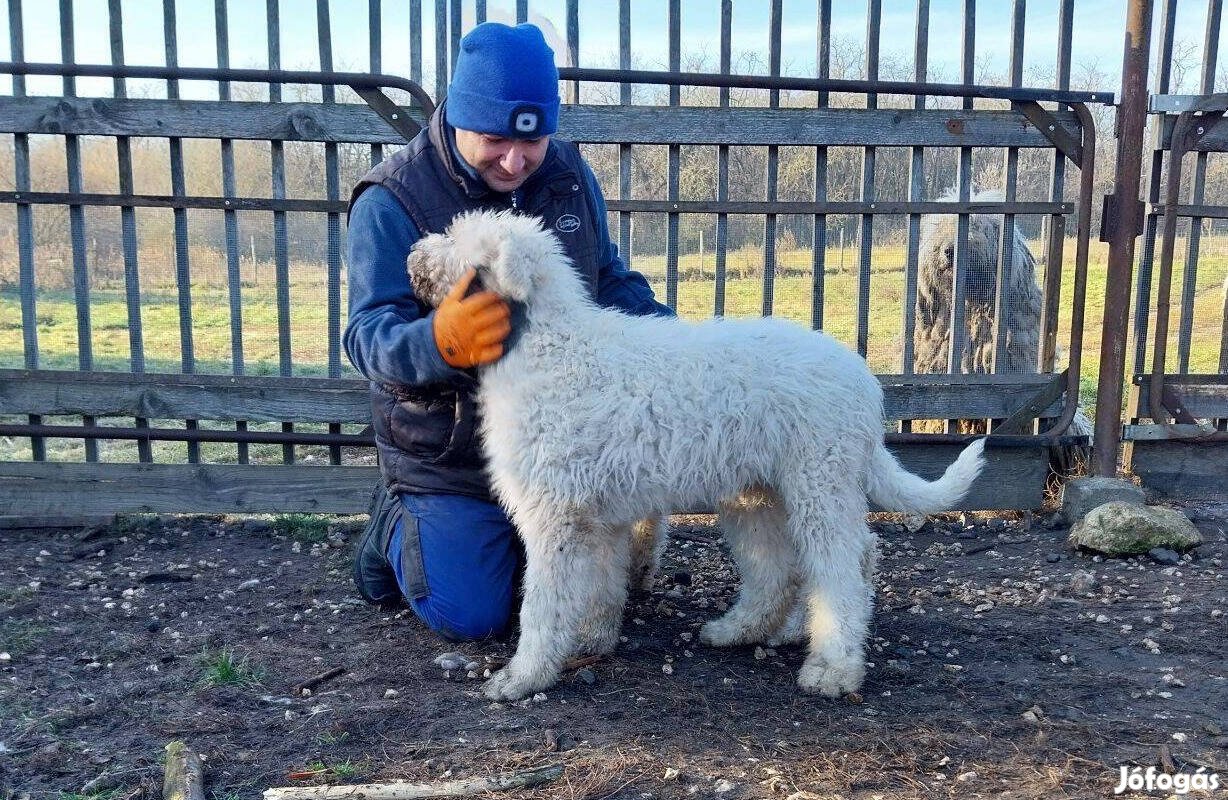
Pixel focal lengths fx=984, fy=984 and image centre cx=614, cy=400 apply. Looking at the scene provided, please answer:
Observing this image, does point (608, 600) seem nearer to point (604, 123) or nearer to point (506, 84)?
point (506, 84)

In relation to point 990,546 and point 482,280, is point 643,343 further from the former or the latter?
point 990,546

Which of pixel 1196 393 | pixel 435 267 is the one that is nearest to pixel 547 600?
pixel 435 267

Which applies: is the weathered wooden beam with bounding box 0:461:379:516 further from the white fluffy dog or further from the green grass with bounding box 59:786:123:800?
the green grass with bounding box 59:786:123:800

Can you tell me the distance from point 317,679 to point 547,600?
1020mm

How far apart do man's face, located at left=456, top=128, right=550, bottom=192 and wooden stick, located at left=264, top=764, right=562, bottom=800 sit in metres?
2.33

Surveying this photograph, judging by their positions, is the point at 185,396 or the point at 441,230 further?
the point at 185,396

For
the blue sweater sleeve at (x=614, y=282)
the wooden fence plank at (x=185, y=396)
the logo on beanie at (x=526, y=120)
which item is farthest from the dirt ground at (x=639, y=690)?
the logo on beanie at (x=526, y=120)

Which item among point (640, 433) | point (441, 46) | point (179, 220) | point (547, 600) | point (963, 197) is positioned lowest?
point (547, 600)

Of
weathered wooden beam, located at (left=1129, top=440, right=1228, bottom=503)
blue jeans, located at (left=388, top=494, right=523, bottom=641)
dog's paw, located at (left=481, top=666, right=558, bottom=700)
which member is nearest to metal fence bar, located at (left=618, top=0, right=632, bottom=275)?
blue jeans, located at (left=388, top=494, right=523, bottom=641)

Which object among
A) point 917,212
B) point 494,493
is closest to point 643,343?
point 494,493

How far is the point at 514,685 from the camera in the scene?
148 inches

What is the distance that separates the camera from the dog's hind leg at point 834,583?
3.80m

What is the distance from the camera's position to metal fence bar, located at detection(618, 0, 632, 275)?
596 cm

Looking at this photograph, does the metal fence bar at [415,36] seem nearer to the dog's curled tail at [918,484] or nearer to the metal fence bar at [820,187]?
the metal fence bar at [820,187]
